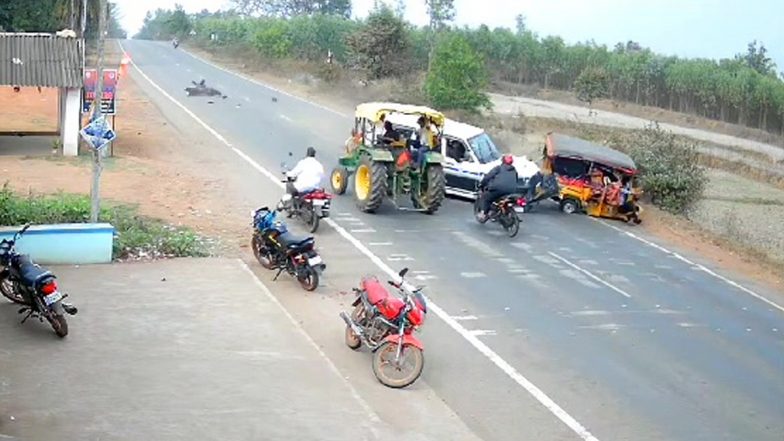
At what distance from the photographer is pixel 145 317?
12164 mm

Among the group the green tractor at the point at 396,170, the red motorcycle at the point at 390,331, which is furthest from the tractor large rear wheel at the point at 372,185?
the red motorcycle at the point at 390,331

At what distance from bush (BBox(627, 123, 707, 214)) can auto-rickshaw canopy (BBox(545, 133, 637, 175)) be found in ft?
6.35

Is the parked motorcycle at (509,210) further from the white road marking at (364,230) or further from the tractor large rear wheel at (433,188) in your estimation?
the white road marking at (364,230)

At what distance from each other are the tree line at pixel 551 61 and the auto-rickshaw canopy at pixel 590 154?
28.8 meters

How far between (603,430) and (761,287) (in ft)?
28.6

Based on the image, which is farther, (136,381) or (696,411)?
(696,411)

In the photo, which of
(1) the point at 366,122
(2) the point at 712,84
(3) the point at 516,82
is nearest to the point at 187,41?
(3) the point at 516,82

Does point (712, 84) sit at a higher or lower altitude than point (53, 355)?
higher

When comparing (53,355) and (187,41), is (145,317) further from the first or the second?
(187,41)

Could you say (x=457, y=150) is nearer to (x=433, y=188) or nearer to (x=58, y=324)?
(x=433, y=188)

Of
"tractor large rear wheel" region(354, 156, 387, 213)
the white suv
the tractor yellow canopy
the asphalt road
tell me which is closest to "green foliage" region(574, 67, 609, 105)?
the white suv

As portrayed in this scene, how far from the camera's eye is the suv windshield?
73.3 ft

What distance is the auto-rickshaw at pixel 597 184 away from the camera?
22.0m

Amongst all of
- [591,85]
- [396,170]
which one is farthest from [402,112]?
[591,85]
